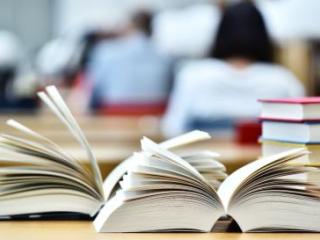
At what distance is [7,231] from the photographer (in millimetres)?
1114

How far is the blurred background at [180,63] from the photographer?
362 cm

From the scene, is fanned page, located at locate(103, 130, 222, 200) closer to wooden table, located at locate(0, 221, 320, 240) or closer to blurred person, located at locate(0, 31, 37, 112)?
wooden table, located at locate(0, 221, 320, 240)

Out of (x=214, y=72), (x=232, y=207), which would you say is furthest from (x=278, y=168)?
(x=214, y=72)

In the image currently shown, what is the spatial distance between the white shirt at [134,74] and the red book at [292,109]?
425 centimetres

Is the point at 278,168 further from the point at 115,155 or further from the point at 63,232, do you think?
the point at 115,155

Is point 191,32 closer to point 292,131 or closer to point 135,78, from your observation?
point 135,78

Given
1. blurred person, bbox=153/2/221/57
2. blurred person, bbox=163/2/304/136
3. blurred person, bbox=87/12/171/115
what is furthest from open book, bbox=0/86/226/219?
blurred person, bbox=87/12/171/115

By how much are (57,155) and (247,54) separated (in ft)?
8.57

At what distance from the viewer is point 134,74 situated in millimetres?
5492

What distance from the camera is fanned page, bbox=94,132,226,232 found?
3.51 feet

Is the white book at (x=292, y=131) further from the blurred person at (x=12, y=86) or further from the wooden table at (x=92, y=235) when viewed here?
the blurred person at (x=12, y=86)

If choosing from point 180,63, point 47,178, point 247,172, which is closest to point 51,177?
point 47,178

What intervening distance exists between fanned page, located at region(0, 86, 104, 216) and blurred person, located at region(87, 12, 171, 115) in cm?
427

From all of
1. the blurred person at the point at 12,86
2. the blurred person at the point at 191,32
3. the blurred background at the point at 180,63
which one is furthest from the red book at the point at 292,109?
the blurred person at the point at 12,86
